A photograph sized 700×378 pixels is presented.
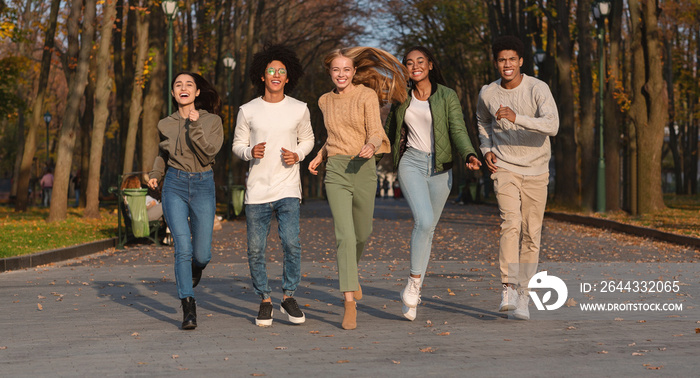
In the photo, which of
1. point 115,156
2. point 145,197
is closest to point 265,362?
point 145,197

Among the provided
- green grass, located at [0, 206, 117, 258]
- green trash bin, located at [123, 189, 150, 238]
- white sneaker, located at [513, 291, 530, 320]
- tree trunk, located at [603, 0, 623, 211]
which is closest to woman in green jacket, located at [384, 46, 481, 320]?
white sneaker, located at [513, 291, 530, 320]

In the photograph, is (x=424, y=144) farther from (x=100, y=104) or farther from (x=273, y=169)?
(x=100, y=104)

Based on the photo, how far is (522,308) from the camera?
25.2ft

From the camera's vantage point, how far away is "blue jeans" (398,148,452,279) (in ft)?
25.3

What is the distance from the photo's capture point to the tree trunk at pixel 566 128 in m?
29.0

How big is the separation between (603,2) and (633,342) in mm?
20752

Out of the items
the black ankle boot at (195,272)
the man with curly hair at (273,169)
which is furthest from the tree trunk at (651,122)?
the man with curly hair at (273,169)

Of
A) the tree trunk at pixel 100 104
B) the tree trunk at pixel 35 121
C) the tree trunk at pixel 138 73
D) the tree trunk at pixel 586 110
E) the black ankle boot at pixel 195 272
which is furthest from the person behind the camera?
the tree trunk at pixel 35 121

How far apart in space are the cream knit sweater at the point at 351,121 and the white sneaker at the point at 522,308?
5.30 ft

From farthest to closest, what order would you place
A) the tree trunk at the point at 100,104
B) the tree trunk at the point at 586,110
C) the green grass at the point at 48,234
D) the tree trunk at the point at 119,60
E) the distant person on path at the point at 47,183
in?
the distant person on path at the point at 47,183 → the tree trunk at the point at 119,60 → the tree trunk at the point at 586,110 → the tree trunk at the point at 100,104 → the green grass at the point at 48,234

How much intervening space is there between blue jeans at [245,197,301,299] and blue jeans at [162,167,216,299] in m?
0.32

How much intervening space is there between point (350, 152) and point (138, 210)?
9.96 meters

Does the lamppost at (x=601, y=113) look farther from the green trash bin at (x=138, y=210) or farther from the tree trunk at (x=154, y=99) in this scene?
the green trash bin at (x=138, y=210)

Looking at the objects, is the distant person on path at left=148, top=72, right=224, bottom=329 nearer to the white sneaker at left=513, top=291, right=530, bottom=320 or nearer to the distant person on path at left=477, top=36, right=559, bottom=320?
the distant person on path at left=477, top=36, right=559, bottom=320
